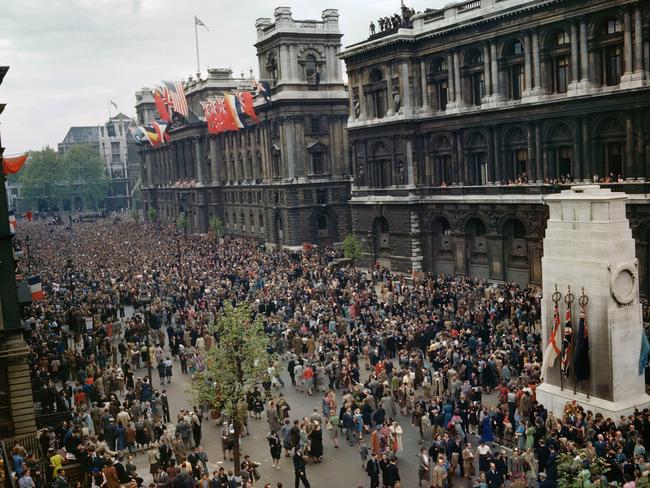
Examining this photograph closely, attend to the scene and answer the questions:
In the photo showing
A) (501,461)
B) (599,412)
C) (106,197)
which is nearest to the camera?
(501,461)

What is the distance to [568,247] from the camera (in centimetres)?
2264


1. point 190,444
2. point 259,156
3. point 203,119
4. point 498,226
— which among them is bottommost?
point 190,444

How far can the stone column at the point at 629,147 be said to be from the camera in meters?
36.8

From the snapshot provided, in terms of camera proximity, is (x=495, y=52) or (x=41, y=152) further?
(x=41, y=152)

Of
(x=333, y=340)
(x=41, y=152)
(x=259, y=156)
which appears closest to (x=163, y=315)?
(x=333, y=340)

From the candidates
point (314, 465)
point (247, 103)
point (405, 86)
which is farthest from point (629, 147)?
point (247, 103)

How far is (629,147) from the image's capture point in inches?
1458

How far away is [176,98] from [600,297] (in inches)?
2446

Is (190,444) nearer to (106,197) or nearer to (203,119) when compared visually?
(203,119)

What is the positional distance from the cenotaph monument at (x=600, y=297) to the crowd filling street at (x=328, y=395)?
3.72 feet

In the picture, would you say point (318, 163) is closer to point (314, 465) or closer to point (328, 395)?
point (328, 395)

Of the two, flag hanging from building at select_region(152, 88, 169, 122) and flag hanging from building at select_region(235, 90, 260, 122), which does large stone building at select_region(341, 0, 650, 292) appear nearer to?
flag hanging from building at select_region(235, 90, 260, 122)

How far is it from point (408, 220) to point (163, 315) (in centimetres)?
1904

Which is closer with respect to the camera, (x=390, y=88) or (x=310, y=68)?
(x=390, y=88)
